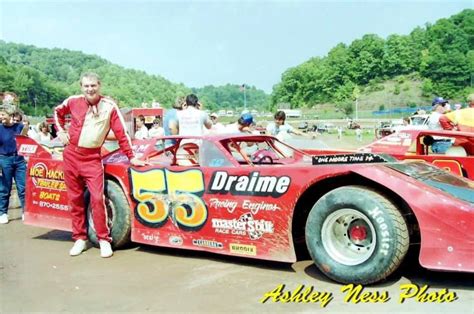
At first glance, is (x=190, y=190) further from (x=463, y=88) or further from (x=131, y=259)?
(x=463, y=88)

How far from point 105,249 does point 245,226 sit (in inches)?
67.0

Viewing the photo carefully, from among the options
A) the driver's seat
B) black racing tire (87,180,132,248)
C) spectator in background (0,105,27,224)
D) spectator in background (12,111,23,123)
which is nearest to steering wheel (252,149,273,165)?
the driver's seat

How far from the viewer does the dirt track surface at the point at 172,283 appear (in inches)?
139

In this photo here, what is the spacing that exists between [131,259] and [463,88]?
327 feet

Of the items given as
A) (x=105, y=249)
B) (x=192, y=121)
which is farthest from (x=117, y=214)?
(x=192, y=121)

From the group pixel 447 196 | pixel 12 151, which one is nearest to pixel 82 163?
pixel 12 151

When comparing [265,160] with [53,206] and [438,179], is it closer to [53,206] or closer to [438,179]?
[438,179]

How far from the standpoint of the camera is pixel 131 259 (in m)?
4.98

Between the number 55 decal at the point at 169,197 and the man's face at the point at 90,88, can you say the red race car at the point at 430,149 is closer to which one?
the number 55 decal at the point at 169,197

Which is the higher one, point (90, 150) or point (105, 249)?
point (90, 150)

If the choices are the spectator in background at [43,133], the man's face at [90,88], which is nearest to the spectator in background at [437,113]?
the man's face at [90,88]

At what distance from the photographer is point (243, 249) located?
4.41 meters

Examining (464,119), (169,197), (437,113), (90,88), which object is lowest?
(169,197)

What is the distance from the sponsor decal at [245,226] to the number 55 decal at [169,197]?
0.62ft
